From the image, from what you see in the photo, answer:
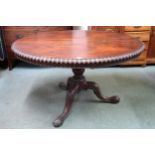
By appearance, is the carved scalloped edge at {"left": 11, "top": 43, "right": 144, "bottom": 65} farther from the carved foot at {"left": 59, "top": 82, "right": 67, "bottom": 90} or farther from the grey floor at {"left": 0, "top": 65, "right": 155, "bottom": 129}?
the carved foot at {"left": 59, "top": 82, "right": 67, "bottom": 90}

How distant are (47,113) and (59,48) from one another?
0.67 meters

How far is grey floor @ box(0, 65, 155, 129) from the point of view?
1.49m

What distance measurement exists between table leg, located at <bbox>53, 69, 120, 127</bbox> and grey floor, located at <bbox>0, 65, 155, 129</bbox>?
56mm

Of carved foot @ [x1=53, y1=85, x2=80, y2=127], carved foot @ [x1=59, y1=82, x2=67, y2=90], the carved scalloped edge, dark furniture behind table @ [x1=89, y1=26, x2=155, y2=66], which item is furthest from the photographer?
dark furniture behind table @ [x1=89, y1=26, x2=155, y2=66]

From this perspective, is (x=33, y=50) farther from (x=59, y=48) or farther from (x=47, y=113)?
(x=47, y=113)

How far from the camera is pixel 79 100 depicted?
1.79 meters

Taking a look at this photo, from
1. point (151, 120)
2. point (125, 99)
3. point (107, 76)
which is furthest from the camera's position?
point (107, 76)

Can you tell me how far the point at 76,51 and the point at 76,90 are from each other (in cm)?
53

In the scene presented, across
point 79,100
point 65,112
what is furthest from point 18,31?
point 65,112

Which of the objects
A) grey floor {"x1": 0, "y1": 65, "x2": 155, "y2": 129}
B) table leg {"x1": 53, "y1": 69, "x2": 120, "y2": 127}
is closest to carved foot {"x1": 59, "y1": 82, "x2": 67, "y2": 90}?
grey floor {"x1": 0, "y1": 65, "x2": 155, "y2": 129}

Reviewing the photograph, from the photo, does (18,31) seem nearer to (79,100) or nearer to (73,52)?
(79,100)

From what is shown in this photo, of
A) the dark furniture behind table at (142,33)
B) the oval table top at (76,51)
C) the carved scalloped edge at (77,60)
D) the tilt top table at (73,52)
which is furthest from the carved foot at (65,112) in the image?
the dark furniture behind table at (142,33)
